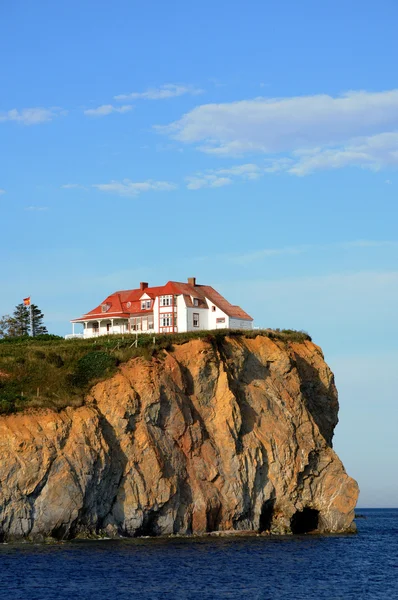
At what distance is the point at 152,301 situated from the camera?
8700cm

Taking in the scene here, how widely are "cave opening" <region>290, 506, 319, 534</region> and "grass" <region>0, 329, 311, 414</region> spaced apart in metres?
15.1

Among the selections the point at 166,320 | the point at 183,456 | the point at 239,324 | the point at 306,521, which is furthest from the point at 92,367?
the point at 306,521

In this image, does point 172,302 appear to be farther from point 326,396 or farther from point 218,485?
point 218,485

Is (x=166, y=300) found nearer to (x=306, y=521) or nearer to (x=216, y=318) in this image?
(x=216, y=318)

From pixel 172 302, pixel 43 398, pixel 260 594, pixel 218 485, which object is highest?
pixel 172 302

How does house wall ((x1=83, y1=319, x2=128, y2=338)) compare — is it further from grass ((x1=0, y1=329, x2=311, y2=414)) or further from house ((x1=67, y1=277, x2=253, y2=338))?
grass ((x1=0, y1=329, x2=311, y2=414))

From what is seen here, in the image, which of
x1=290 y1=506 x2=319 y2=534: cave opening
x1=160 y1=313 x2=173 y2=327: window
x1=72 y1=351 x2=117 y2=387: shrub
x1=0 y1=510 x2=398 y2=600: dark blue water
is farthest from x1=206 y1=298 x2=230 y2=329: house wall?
x1=0 y1=510 x2=398 y2=600: dark blue water

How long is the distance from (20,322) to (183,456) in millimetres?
55401

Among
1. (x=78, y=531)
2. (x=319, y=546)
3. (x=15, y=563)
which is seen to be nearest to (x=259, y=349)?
(x=319, y=546)

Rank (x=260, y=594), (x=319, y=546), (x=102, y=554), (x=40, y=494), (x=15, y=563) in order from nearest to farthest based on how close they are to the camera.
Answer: (x=260, y=594), (x=15, y=563), (x=102, y=554), (x=40, y=494), (x=319, y=546)

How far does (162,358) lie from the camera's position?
232 feet

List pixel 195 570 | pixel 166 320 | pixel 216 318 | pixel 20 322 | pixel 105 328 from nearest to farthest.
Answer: pixel 195 570
pixel 166 320
pixel 216 318
pixel 105 328
pixel 20 322

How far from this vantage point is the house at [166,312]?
84062 millimetres

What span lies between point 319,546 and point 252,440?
32.5ft
